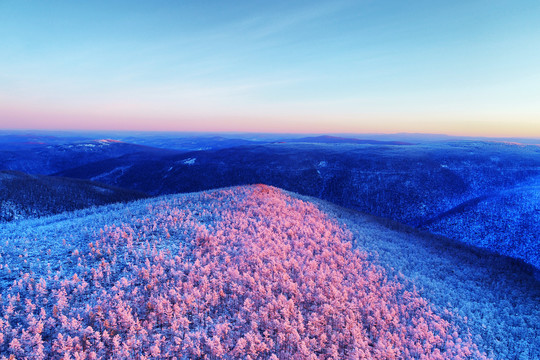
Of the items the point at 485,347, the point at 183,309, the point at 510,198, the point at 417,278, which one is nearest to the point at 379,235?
the point at 417,278

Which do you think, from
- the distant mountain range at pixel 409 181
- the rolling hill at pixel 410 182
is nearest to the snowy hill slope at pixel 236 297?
the distant mountain range at pixel 409 181

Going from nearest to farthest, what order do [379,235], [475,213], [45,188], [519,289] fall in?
[519,289] → [379,235] → [475,213] → [45,188]

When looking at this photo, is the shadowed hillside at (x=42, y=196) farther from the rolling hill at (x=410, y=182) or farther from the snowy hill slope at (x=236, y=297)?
the rolling hill at (x=410, y=182)

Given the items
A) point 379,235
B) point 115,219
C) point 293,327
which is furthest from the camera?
point 379,235

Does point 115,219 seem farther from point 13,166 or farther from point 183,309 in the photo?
point 13,166

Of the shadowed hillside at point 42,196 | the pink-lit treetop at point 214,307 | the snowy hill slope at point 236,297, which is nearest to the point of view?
the pink-lit treetop at point 214,307

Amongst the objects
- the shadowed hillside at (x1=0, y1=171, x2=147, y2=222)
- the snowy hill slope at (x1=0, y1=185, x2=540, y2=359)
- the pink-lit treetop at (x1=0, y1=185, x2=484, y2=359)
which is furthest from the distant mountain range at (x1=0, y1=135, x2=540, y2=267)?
the shadowed hillside at (x1=0, y1=171, x2=147, y2=222)

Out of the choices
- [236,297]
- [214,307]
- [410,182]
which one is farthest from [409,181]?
[214,307]

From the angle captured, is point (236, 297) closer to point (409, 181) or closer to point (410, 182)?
point (410, 182)
